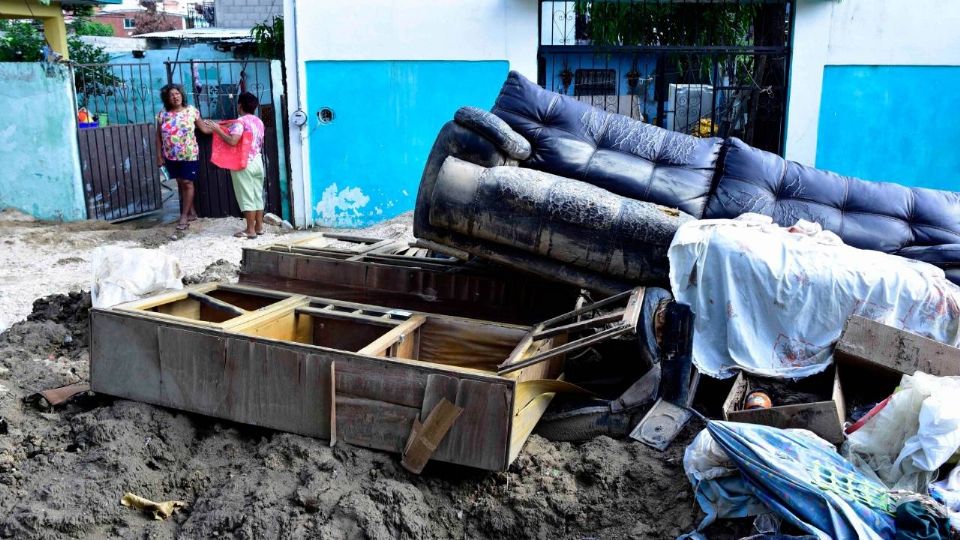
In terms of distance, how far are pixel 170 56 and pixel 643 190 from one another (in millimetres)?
11885

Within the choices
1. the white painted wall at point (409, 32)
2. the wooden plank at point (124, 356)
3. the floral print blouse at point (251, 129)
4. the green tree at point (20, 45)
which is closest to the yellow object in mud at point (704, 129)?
the white painted wall at point (409, 32)

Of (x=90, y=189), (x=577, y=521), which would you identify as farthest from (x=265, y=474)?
(x=90, y=189)

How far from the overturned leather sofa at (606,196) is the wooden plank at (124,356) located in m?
1.51

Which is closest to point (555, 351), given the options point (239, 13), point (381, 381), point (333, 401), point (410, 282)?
point (381, 381)

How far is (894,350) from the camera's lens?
352cm

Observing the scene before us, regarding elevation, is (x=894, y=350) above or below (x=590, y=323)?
below

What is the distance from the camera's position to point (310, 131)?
902cm

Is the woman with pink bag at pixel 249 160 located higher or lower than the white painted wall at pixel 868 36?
lower

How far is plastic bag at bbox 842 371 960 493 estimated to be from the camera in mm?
2855

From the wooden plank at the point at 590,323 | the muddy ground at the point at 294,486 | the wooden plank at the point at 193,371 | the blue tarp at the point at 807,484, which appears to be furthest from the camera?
the wooden plank at the point at 193,371

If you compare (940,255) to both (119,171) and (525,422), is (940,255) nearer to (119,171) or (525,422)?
(525,422)

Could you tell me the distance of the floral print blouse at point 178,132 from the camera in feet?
28.3

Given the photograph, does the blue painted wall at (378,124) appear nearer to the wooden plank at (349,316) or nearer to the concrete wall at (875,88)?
the concrete wall at (875,88)

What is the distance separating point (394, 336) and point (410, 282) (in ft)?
3.18
